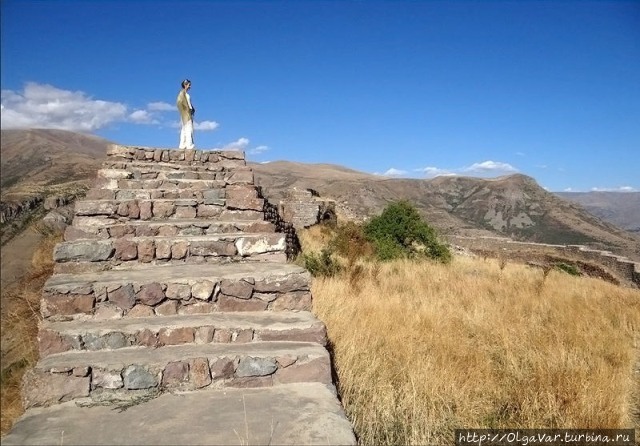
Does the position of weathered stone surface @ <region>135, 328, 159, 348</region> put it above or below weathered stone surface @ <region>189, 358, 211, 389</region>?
above

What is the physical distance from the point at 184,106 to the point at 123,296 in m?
6.62

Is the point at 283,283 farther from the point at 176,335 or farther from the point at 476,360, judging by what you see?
the point at 476,360

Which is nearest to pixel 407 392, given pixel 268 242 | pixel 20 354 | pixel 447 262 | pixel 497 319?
pixel 268 242

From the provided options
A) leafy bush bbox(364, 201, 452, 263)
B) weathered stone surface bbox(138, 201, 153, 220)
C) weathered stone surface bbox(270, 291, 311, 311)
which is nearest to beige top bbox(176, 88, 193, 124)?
weathered stone surface bbox(138, 201, 153, 220)

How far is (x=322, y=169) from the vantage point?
142m

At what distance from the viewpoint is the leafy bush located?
1345 centimetres

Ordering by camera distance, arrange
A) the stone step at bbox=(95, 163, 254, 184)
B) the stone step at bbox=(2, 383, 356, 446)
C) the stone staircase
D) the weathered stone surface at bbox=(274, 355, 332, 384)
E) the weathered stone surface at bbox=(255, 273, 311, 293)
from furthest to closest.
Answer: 1. the stone step at bbox=(95, 163, 254, 184)
2. the weathered stone surface at bbox=(255, 273, 311, 293)
3. the weathered stone surface at bbox=(274, 355, 332, 384)
4. the stone staircase
5. the stone step at bbox=(2, 383, 356, 446)

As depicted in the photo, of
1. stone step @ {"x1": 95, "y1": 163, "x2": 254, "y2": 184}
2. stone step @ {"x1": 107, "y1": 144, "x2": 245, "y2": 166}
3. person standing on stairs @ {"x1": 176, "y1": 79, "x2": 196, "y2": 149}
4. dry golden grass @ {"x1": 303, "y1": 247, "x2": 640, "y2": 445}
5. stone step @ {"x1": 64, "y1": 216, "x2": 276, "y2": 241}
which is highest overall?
person standing on stairs @ {"x1": 176, "y1": 79, "x2": 196, "y2": 149}

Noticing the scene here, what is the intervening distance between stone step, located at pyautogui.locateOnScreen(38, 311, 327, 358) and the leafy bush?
9424 mm

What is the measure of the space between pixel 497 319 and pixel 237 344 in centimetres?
403

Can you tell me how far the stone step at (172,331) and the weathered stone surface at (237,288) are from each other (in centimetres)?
25

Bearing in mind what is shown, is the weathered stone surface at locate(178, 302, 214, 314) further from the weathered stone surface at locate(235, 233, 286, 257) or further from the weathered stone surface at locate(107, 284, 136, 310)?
the weathered stone surface at locate(235, 233, 286, 257)

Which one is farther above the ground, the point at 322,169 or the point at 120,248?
the point at 322,169

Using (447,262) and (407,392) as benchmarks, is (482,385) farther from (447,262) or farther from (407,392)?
(447,262)
